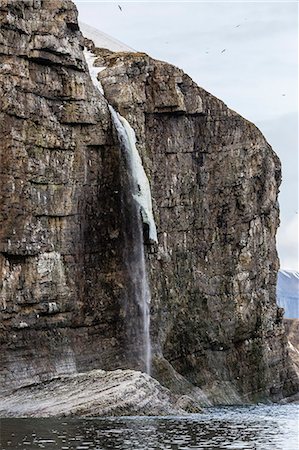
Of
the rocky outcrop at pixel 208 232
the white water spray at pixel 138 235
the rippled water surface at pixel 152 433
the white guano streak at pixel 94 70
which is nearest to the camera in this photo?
the rippled water surface at pixel 152 433

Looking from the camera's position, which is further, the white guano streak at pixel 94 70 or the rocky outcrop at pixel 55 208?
the white guano streak at pixel 94 70

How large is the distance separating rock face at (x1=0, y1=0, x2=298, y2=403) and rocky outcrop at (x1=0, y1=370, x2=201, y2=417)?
3.45m

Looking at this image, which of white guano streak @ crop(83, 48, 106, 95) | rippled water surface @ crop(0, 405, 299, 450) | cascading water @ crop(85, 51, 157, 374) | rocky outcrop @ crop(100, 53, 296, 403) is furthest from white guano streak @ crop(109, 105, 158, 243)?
rippled water surface @ crop(0, 405, 299, 450)

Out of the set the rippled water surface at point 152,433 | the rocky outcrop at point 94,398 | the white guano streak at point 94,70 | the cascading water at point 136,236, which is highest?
the white guano streak at point 94,70

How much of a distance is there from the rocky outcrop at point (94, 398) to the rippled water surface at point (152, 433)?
2045 millimetres

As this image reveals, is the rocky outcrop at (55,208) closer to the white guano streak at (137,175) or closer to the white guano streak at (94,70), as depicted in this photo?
the white guano streak at (137,175)

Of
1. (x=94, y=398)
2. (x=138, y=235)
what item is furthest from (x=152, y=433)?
(x=138, y=235)

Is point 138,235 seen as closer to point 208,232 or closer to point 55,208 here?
point 55,208

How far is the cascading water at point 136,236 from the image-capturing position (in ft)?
285

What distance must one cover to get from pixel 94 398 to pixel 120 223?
69.9 feet

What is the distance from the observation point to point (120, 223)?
285 feet

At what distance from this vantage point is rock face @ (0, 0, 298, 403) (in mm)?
78688

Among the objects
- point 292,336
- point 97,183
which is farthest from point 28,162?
point 292,336

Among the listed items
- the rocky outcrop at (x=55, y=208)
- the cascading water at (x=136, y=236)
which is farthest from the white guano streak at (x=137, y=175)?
the rocky outcrop at (x=55, y=208)
